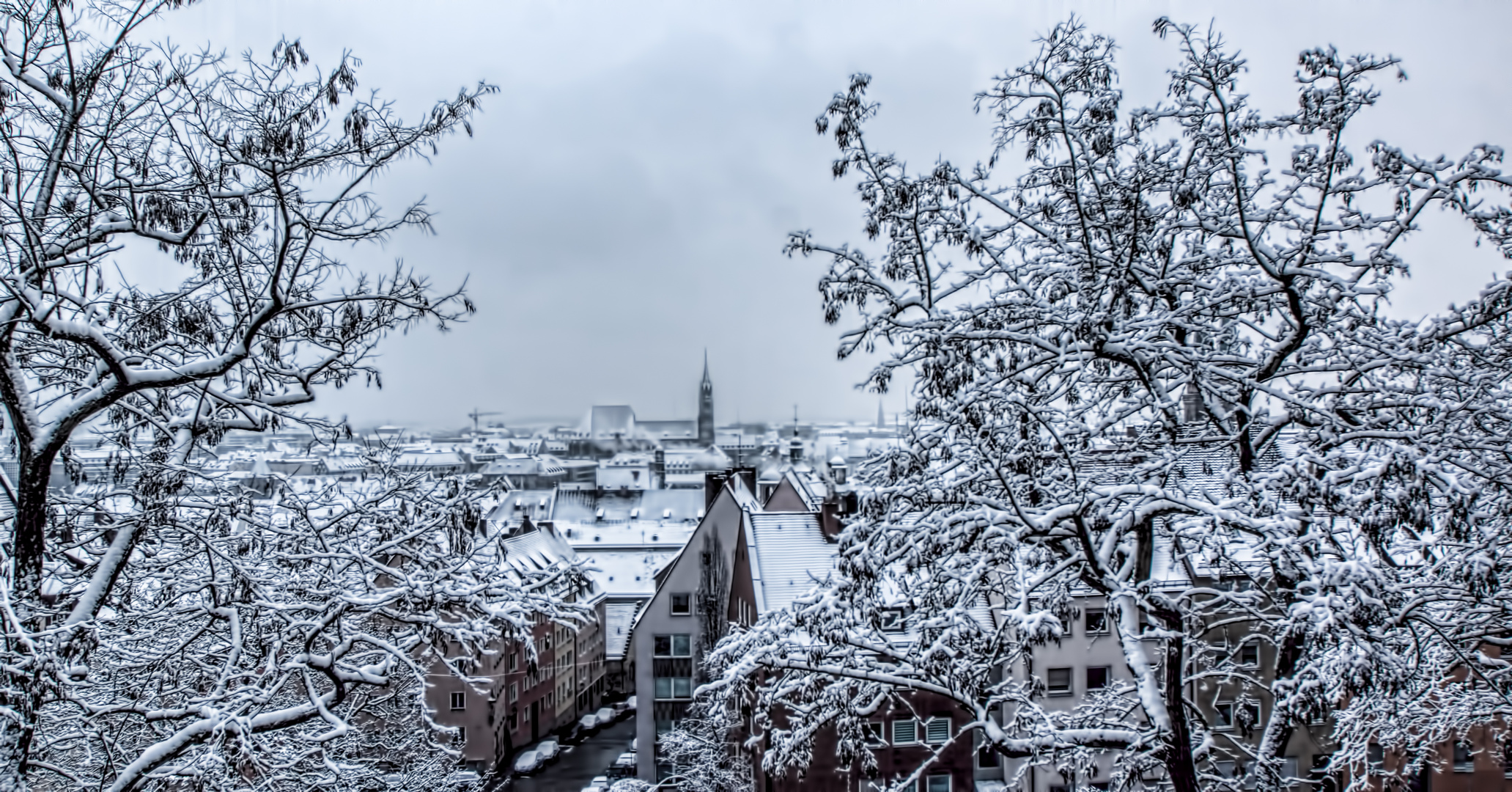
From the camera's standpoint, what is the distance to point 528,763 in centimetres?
3409

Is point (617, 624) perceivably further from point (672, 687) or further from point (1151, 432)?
point (1151, 432)

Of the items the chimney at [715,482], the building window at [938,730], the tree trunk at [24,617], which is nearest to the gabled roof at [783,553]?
the building window at [938,730]

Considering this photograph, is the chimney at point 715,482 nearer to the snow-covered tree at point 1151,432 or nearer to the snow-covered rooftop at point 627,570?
the snow-covered rooftop at point 627,570

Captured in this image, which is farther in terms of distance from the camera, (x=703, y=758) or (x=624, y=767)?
(x=624, y=767)

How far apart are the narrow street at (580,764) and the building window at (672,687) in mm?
8424

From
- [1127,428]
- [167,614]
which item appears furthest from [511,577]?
[1127,428]

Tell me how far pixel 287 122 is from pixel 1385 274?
7373mm

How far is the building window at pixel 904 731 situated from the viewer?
780 inches

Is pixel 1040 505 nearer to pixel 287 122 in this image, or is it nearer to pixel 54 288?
pixel 287 122

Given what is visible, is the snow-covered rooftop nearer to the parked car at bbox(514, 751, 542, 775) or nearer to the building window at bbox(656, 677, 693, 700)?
the parked car at bbox(514, 751, 542, 775)

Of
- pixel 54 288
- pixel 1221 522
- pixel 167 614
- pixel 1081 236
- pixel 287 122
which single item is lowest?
pixel 167 614

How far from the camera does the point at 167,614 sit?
21.2 feet

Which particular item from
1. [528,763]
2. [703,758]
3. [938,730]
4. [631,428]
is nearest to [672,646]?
[703,758]

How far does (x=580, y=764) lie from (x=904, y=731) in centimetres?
1931
